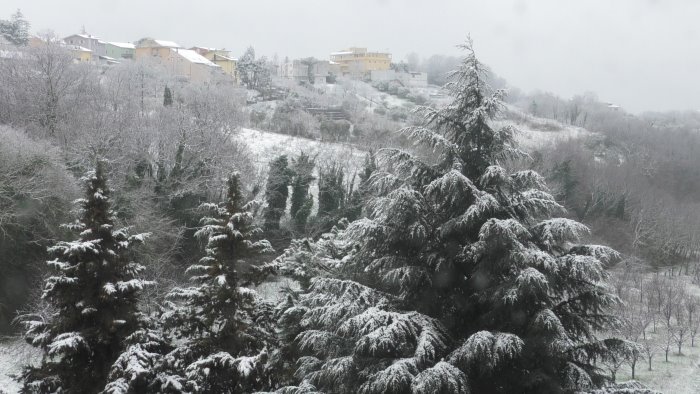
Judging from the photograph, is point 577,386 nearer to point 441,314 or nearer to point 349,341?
point 441,314

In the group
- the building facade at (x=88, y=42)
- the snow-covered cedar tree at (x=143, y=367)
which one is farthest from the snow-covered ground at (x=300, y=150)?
the building facade at (x=88, y=42)

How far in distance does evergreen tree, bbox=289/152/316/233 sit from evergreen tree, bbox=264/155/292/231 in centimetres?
54

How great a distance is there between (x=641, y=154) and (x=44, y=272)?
6568cm

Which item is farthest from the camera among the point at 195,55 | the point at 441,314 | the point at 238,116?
the point at 195,55

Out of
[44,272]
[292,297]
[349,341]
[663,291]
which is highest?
[349,341]

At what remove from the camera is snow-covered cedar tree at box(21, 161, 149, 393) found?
8.49 m

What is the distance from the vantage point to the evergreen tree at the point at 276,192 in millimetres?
29344

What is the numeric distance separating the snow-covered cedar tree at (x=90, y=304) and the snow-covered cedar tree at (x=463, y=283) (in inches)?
127

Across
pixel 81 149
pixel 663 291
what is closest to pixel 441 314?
pixel 81 149

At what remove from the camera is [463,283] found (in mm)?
7488

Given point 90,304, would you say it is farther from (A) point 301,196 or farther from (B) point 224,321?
(A) point 301,196

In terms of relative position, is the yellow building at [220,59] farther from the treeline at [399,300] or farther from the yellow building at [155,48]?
the treeline at [399,300]

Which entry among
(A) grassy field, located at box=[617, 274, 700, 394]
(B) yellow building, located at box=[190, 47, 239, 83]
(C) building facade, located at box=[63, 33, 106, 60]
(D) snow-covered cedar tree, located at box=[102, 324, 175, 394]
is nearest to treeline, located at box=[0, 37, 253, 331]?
(D) snow-covered cedar tree, located at box=[102, 324, 175, 394]

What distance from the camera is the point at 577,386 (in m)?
6.91
